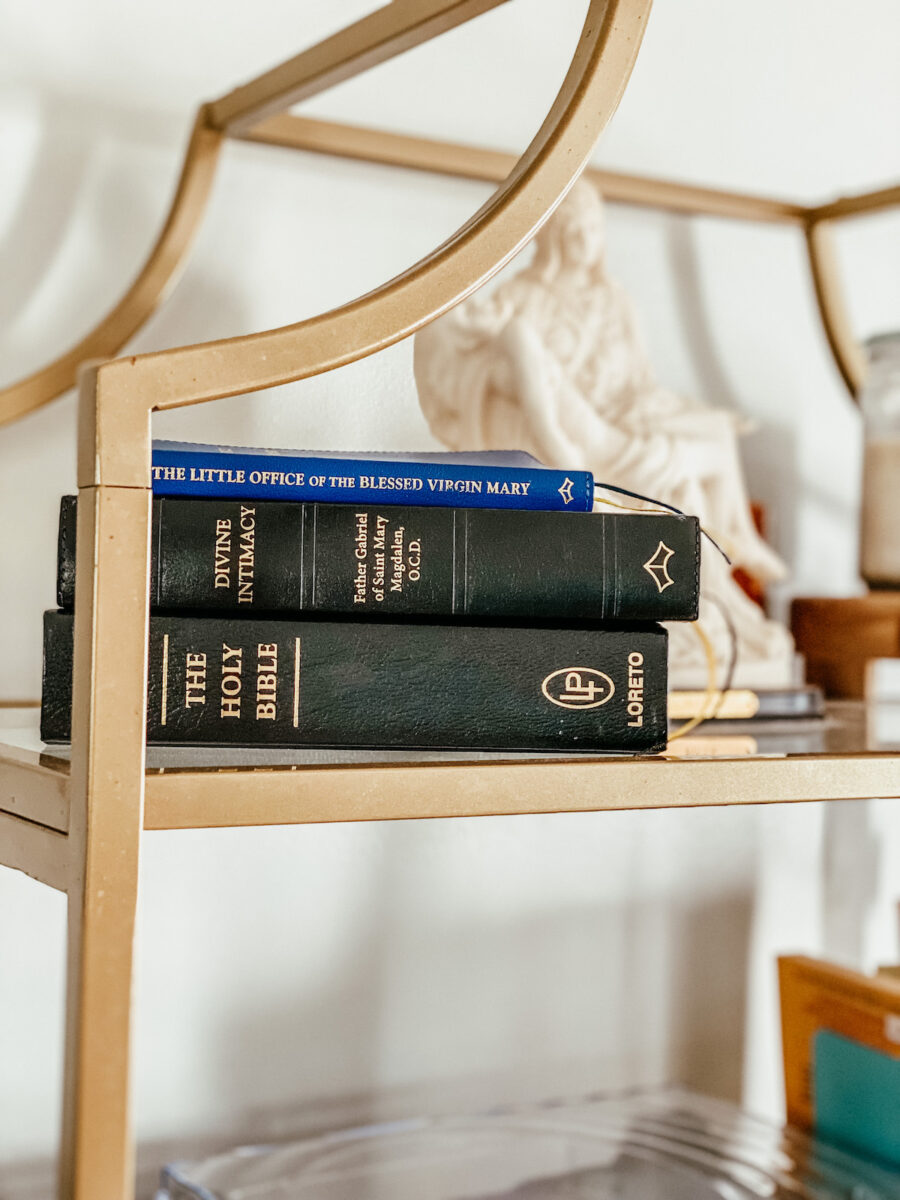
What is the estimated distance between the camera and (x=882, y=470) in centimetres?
94

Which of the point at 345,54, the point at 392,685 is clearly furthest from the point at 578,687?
the point at 345,54

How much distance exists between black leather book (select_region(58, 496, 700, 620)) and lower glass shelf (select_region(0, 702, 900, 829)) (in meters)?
0.05

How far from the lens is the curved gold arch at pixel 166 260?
784 mm

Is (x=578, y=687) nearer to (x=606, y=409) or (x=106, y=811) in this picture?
(x=106, y=811)

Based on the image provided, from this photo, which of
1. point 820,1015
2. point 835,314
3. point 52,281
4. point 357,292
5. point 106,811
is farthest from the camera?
point 835,314

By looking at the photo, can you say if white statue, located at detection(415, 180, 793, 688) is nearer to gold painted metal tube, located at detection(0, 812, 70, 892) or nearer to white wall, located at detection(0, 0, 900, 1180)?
white wall, located at detection(0, 0, 900, 1180)

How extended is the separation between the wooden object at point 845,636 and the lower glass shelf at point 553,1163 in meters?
0.29

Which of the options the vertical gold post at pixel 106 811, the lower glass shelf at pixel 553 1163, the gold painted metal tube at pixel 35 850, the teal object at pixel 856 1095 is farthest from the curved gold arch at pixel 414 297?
the teal object at pixel 856 1095

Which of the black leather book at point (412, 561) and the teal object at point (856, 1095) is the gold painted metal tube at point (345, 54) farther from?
the teal object at point (856, 1095)

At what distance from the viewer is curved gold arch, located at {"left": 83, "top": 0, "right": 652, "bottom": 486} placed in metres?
0.43

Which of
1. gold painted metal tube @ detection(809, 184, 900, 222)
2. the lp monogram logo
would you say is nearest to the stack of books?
the lp monogram logo

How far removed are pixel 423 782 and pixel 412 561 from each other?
0.27 feet

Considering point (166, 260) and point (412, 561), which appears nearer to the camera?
point (412, 561)

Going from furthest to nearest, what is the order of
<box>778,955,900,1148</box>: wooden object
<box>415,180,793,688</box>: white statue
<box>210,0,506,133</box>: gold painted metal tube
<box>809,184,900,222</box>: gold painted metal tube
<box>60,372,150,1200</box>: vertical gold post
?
<box>809,184,900,222</box>: gold painted metal tube < <box>778,955,900,1148</box>: wooden object < <box>415,180,793,688</box>: white statue < <box>210,0,506,133</box>: gold painted metal tube < <box>60,372,150,1200</box>: vertical gold post
